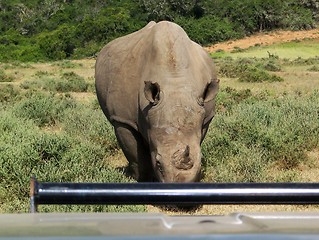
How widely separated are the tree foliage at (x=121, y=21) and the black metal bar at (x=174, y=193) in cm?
4378

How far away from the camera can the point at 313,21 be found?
57.4m

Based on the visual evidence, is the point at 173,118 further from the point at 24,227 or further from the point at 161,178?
the point at 24,227

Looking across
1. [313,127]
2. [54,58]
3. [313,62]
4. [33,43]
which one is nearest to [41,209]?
[313,127]

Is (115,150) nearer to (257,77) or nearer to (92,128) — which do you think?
(92,128)

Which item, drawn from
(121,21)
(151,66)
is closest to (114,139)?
(151,66)

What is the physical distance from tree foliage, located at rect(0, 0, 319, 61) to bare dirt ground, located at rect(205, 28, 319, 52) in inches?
42.7

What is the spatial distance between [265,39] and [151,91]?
158ft

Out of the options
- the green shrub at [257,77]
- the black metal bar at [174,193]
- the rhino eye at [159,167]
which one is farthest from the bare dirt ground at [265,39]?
the black metal bar at [174,193]

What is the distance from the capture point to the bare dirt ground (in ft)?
166

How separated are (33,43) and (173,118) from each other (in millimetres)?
45348

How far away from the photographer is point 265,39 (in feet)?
173

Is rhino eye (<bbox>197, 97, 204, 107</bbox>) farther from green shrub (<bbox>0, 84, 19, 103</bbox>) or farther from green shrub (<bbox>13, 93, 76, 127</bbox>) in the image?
green shrub (<bbox>0, 84, 19, 103</bbox>)

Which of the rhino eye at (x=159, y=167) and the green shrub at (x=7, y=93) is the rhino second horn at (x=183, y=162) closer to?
the rhino eye at (x=159, y=167)

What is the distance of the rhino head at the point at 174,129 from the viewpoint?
578 centimetres
